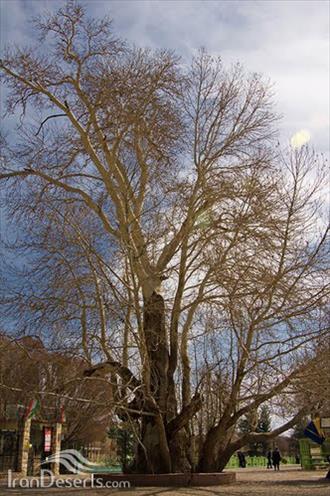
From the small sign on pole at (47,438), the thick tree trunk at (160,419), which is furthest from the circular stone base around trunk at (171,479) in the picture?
the small sign on pole at (47,438)

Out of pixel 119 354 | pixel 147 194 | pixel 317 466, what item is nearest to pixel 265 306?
pixel 119 354

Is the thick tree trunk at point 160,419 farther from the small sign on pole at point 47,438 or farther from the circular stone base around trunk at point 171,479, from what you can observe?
the small sign on pole at point 47,438

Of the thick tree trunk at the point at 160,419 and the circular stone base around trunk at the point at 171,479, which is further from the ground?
the thick tree trunk at the point at 160,419

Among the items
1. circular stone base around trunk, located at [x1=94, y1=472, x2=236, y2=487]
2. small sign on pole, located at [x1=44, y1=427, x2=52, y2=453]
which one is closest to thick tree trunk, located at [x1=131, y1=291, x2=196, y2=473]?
circular stone base around trunk, located at [x1=94, y1=472, x2=236, y2=487]

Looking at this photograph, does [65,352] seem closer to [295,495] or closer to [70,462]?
[295,495]

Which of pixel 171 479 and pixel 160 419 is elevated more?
pixel 160 419

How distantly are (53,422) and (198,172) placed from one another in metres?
20.4

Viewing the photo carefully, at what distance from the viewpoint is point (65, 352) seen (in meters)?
11.3

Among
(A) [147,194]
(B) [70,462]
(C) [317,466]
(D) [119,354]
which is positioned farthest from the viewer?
(B) [70,462]

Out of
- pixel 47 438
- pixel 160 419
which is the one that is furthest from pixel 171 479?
pixel 47 438

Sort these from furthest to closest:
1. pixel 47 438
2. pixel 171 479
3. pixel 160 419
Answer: pixel 47 438
pixel 160 419
pixel 171 479

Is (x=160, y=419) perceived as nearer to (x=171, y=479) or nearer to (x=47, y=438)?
(x=171, y=479)

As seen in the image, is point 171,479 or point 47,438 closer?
point 171,479

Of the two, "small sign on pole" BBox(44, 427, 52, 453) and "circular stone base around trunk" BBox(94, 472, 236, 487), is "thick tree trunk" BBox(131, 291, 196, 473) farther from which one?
"small sign on pole" BBox(44, 427, 52, 453)
